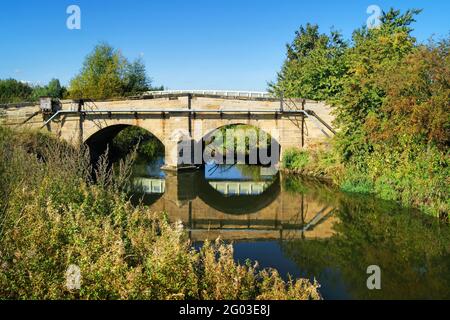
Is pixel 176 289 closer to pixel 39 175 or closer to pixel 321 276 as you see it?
pixel 321 276

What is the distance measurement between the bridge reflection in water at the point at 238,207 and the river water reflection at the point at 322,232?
31 mm

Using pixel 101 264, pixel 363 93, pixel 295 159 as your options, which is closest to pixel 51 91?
pixel 295 159

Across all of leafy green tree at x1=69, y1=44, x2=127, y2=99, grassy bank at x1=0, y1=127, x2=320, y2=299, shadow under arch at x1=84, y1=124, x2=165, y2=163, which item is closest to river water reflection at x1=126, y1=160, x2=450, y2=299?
grassy bank at x1=0, y1=127, x2=320, y2=299

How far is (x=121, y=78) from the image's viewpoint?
34188 millimetres

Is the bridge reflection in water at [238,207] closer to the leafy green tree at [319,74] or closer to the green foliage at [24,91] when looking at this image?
the leafy green tree at [319,74]

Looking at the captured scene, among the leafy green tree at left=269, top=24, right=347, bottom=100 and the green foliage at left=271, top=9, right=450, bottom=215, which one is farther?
the leafy green tree at left=269, top=24, right=347, bottom=100

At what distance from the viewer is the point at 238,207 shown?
16062 millimetres

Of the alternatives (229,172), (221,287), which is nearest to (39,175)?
(221,287)

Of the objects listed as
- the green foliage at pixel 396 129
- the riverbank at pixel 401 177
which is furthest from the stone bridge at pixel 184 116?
the riverbank at pixel 401 177

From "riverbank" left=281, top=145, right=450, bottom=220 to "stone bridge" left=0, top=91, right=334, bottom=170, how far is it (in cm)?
297

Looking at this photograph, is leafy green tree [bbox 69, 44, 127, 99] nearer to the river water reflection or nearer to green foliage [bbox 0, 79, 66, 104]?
green foliage [bbox 0, 79, 66, 104]

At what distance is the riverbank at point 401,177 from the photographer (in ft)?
43.4

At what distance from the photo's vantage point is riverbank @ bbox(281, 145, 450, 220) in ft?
43.4
